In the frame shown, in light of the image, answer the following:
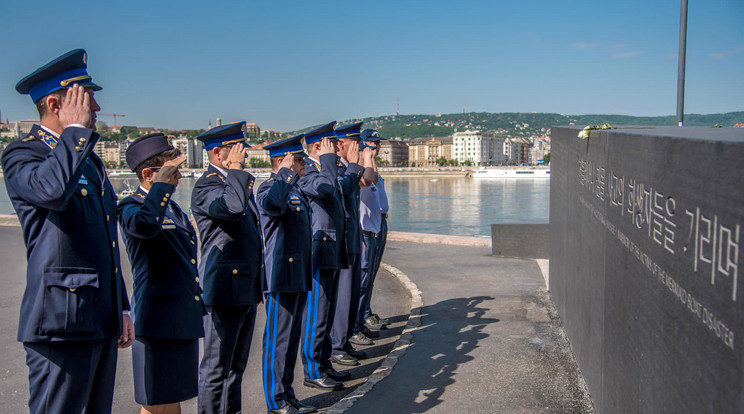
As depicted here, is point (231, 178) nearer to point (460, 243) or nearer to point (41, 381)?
point (41, 381)

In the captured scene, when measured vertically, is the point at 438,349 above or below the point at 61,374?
below

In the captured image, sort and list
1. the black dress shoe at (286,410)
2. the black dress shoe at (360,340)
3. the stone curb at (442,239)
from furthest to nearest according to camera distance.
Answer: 1. the stone curb at (442,239)
2. the black dress shoe at (360,340)
3. the black dress shoe at (286,410)

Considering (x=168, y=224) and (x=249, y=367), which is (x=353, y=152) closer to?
(x=249, y=367)

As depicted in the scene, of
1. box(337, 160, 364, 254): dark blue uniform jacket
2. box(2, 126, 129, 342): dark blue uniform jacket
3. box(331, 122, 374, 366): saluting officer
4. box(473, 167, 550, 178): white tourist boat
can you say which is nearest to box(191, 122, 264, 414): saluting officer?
box(2, 126, 129, 342): dark blue uniform jacket

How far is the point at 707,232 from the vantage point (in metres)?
2.06

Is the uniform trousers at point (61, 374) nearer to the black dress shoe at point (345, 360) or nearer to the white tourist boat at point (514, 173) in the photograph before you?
the black dress shoe at point (345, 360)

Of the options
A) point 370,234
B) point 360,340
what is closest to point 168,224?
point 360,340

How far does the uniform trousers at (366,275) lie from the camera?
6547mm

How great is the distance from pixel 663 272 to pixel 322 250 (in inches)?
123

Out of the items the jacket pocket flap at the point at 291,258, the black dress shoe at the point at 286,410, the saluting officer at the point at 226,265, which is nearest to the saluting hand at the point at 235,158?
the saluting officer at the point at 226,265

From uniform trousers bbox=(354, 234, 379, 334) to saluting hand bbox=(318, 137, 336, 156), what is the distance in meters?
1.88

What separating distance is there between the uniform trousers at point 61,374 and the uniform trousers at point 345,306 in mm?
3097

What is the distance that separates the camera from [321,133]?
5.39 m

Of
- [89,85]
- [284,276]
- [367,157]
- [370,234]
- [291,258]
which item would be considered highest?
[89,85]
